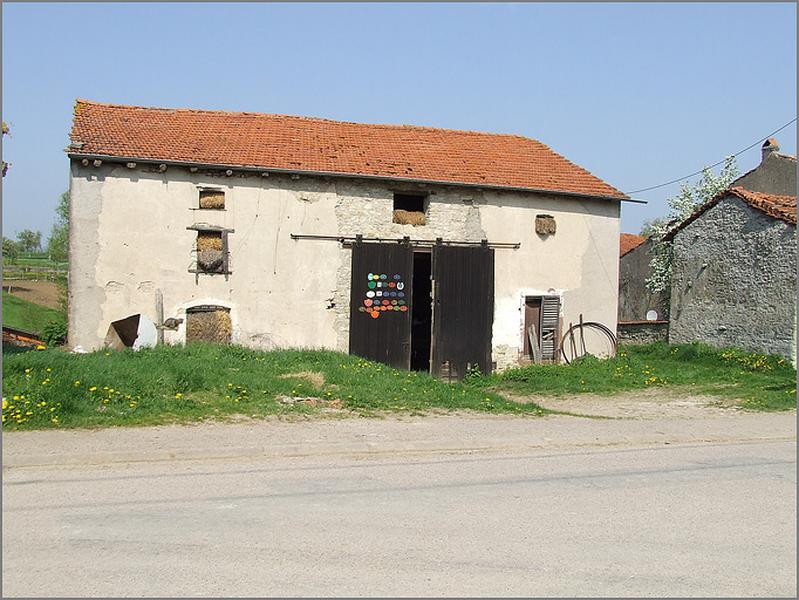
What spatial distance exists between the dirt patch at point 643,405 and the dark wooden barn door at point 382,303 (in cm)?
358

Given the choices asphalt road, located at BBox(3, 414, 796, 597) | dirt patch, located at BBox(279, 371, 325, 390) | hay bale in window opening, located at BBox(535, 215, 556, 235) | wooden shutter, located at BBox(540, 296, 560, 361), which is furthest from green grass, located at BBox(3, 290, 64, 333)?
asphalt road, located at BBox(3, 414, 796, 597)

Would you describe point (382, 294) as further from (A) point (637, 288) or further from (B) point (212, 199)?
(A) point (637, 288)

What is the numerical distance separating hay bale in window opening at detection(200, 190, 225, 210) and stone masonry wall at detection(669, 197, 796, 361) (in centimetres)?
1362

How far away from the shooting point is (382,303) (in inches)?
751

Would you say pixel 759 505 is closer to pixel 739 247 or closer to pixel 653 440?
pixel 653 440

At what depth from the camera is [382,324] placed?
19.1m

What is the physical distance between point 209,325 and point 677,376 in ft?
38.5

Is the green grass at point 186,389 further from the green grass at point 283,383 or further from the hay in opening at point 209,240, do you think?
the hay in opening at point 209,240

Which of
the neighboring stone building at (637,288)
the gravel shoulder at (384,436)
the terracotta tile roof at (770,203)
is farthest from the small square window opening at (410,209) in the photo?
the neighboring stone building at (637,288)

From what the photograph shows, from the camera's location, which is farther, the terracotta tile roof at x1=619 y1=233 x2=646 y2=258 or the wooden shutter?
the terracotta tile roof at x1=619 y1=233 x2=646 y2=258

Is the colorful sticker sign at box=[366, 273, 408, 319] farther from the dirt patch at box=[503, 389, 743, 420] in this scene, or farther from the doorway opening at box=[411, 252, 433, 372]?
the dirt patch at box=[503, 389, 743, 420]

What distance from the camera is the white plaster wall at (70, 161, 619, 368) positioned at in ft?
56.7

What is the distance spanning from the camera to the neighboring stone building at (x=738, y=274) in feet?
61.1

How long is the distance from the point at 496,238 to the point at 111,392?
1185 centimetres
